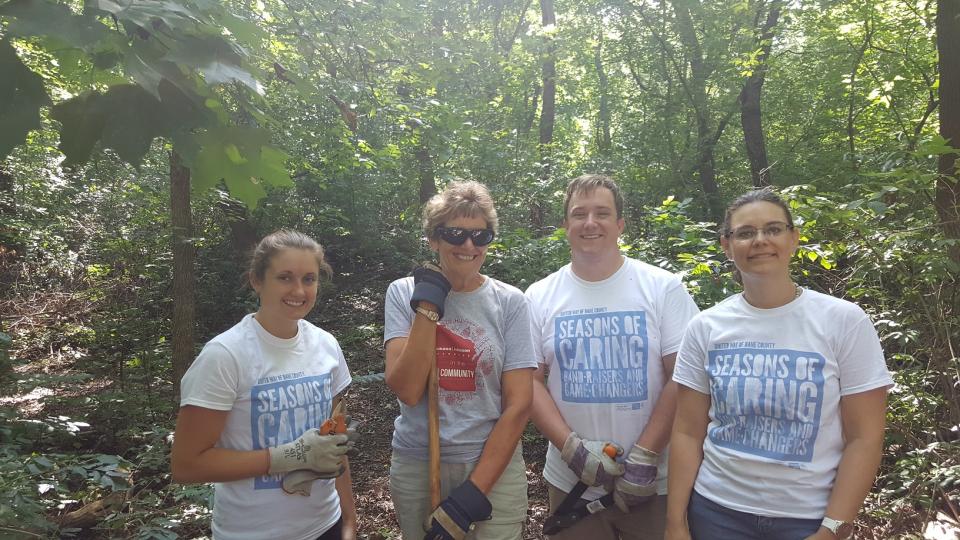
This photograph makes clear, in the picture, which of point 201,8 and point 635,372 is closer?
point 201,8

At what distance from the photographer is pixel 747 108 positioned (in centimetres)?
998

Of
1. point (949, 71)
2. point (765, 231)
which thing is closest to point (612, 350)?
point (765, 231)

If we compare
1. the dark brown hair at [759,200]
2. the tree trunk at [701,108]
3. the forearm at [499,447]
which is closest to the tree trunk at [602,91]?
the tree trunk at [701,108]

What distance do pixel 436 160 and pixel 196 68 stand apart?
7.54 metres

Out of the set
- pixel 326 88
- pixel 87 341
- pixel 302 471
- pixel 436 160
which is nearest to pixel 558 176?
pixel 436 160

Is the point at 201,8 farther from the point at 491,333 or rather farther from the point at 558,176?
the point at 558,176

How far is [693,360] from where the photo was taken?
6.54ft

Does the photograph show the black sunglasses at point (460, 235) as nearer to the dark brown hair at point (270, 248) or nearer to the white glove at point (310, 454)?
the dark brown hair at point (270, 248)

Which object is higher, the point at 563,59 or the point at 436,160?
the point at 563,59

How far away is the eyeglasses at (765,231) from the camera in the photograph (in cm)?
191

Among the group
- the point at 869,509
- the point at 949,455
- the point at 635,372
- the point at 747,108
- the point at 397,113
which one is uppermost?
the point at 747,108

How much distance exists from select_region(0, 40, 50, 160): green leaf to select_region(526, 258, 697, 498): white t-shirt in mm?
1798

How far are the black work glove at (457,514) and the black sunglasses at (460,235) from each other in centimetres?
90

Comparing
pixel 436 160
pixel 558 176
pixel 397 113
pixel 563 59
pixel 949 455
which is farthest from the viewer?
pixel 563 59
